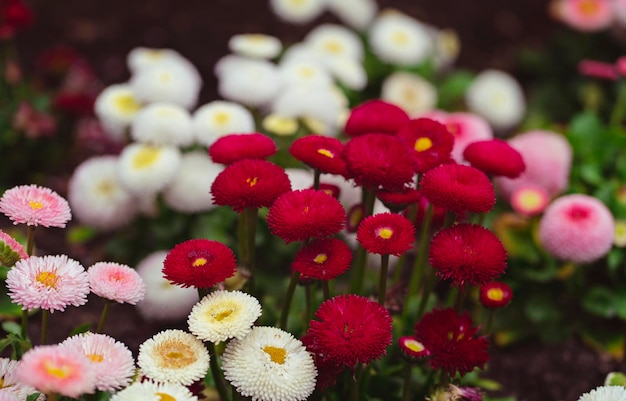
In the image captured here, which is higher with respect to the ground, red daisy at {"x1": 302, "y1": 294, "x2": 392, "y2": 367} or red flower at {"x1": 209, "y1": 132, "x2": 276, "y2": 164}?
red flower at {"x1": 209, "y1": 132, "x2": 276, "y2": 164}

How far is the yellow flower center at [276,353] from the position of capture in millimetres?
1642

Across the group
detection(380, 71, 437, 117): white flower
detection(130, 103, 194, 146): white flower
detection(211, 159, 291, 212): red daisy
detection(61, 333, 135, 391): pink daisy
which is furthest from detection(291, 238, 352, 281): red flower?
detection(380, 71, 437, 117): white flower

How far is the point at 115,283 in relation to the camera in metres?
1.67

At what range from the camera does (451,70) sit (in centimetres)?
487

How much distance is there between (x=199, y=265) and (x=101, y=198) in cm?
129

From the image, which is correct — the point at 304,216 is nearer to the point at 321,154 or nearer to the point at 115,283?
the point at 321,154

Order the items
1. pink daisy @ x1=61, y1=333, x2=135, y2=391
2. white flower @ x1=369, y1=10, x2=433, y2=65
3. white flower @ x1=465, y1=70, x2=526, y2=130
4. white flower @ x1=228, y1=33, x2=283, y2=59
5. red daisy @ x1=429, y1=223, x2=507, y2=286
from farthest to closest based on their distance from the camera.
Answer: white flower @ x1=465, y1=70, x2=526, y2=130 → white flower @ x1=369, y1=10, x2=433, y2=65 → white flower @ x1=228, y1=33, x2=283, y2=59 → red daisy @ x1=429, y1=223, x2=507, y2=286 → pink daisy @ x1=61, y1=333, x2=135, y2=391

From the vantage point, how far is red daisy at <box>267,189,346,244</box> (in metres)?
1.70

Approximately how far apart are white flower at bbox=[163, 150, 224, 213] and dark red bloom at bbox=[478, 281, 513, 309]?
1104mm

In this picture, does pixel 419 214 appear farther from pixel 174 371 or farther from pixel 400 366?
pixel 174 371

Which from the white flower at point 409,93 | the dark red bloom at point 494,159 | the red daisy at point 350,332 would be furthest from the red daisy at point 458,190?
the white flower at point 409,93

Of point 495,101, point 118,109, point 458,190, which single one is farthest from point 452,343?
point 495,101

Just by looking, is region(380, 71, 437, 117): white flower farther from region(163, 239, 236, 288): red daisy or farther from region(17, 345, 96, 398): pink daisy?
region(17, 345, 96, 398): pink daisy

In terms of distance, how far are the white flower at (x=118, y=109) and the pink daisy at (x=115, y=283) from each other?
4.15 feet
